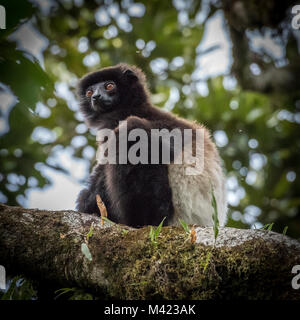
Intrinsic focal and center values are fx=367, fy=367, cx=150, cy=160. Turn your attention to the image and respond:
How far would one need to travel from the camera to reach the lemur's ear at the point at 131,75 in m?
5.69

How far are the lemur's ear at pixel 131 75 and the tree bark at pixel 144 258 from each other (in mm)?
3092

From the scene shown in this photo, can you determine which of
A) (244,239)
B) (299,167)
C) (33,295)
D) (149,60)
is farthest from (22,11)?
(299,167)

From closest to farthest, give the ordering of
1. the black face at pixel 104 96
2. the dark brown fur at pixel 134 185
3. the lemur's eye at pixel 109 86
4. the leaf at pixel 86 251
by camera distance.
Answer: the leaf at pixel 86 251 → the dark brown fur at pixel 134 185 → the black face at pixel 104 96 → the lemur's eye at pixel 109 86

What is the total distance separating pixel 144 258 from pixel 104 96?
3.25 meters

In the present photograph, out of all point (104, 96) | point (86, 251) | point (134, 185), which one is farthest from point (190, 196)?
point (104, 96)

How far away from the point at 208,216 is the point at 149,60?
4326 mm

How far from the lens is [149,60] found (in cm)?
757

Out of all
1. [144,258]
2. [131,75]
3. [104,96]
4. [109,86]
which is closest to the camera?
[144,258]

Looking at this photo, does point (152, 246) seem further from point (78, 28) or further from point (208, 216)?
point (78, 28)

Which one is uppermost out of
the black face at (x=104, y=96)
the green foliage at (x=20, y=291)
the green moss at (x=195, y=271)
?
the black face at (x=104, y=96)

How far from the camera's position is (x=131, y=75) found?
571 centimetres

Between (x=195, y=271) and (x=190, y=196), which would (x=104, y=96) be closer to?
(x=190, y=196)

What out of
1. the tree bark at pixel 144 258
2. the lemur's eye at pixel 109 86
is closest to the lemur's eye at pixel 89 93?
the lemur's eye at pixel 109 86

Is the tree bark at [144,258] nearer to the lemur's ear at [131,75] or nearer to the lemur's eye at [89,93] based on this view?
the lemur's eye at [89,93]
